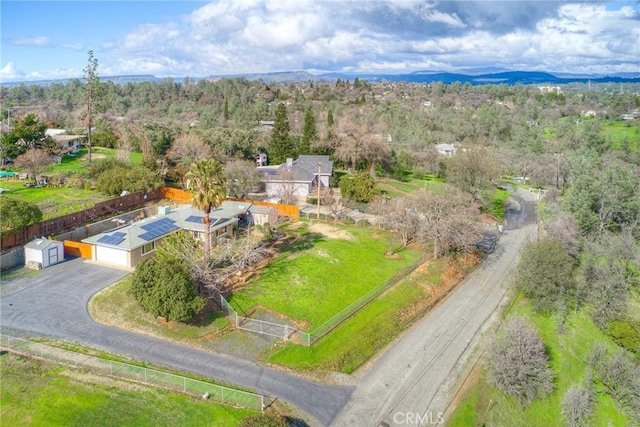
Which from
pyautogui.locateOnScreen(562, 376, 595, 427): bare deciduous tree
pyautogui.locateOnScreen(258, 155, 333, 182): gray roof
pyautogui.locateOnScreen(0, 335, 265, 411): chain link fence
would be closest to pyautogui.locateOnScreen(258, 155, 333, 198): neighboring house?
pyautogui.locateOnScreen(258, 155, 333, 182): gray roof

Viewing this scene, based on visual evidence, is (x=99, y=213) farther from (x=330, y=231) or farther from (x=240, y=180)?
(x=330, y=231)

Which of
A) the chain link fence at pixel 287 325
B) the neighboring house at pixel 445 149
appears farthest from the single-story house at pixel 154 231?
the neighboring house at pixel 445 149

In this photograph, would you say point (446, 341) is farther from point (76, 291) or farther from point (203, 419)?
point (76, 291)

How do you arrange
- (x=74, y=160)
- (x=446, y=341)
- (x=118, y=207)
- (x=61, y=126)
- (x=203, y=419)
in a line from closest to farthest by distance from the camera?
(x=203, y=419) → (x=446, y=341) → (x=118, y=207) → (x=74, y=160) → (x=61, y=126)

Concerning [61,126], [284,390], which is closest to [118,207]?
[284,390]

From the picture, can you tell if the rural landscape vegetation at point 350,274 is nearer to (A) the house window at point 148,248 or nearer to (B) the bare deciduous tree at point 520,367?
(B) the bare deciduous tree at point 520,367

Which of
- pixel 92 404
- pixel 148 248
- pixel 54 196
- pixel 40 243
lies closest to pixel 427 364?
pixel 92 404
